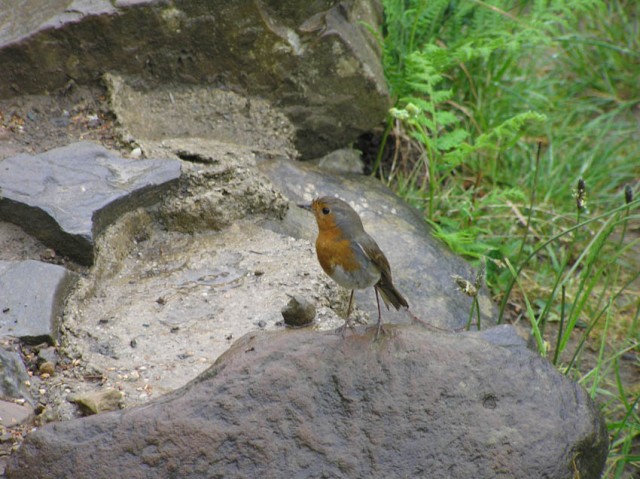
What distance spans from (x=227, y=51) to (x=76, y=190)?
4.73 feet

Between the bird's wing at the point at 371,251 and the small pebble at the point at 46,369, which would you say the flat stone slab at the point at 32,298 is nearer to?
the small pebble at the point at 46,369

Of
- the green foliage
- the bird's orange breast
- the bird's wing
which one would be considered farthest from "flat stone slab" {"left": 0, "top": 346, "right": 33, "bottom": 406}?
the green foliage

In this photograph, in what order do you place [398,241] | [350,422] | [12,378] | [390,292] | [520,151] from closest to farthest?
[350,422] → [12,378] → [390,292] → [398,241] → [520,151]

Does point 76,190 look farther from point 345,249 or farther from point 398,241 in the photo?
point 398,241

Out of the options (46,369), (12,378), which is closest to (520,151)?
(46,369)

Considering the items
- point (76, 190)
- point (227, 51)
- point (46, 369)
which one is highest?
point (227, 51)

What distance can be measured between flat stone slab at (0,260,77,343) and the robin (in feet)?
3.71

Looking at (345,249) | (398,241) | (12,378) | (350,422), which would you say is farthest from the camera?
(398,241)

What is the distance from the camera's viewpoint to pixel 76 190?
13.0 ft

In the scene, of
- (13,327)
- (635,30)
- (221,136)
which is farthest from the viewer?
(635,30)

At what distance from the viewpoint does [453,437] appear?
2709mm

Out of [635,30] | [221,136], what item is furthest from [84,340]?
[635,30]

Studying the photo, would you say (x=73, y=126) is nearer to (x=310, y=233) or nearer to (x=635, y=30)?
(x=310, y=233)

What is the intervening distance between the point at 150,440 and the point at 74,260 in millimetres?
1439
